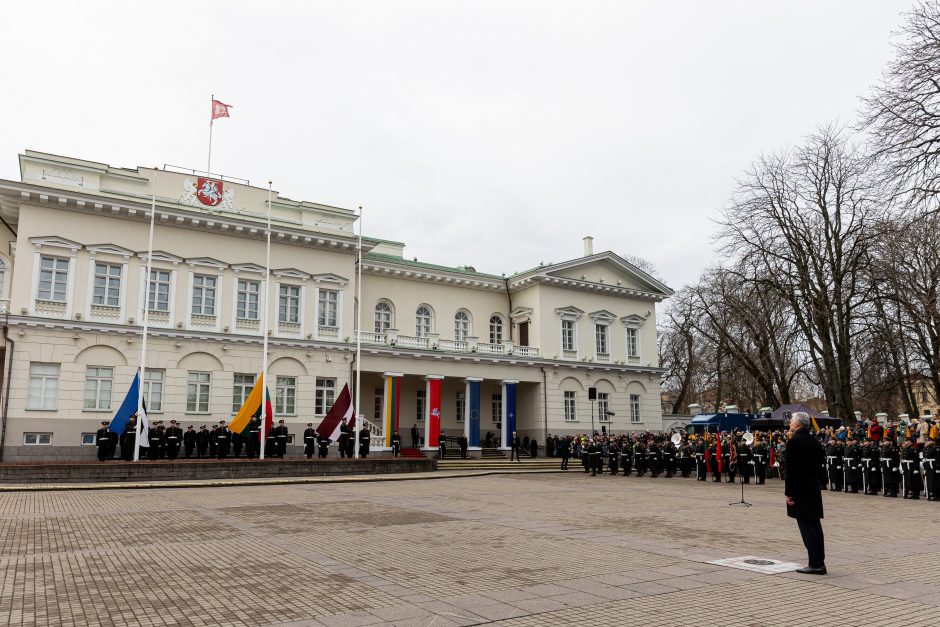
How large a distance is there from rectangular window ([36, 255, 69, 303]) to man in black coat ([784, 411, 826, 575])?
2886 cm

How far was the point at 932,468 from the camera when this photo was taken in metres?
17.8

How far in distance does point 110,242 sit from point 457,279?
18.6 metres

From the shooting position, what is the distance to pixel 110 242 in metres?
29.6

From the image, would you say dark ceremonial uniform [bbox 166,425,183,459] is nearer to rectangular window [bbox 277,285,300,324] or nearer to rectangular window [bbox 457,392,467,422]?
rectangular window [bbox 277,285,300,324]

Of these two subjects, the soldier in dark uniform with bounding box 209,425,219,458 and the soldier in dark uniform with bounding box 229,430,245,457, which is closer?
the soldier in dark uniform with bounding box 229,430,245,457

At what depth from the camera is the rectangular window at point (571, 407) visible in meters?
42.0

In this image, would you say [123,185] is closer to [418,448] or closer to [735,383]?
[418,448]

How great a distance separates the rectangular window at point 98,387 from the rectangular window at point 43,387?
42.9 inches

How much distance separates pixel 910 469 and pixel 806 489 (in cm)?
1353

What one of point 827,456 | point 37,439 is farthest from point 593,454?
point 37,439

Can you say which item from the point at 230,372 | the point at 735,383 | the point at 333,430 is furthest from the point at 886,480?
the point at 735,383

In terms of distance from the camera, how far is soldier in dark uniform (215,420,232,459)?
91.9 feet

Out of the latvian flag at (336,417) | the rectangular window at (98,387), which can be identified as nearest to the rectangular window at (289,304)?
the latvian flag at (336,417)

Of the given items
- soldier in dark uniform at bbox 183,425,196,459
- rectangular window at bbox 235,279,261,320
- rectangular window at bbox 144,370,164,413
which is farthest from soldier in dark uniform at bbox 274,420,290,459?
rectangular window at bbox 235,279,261,320
